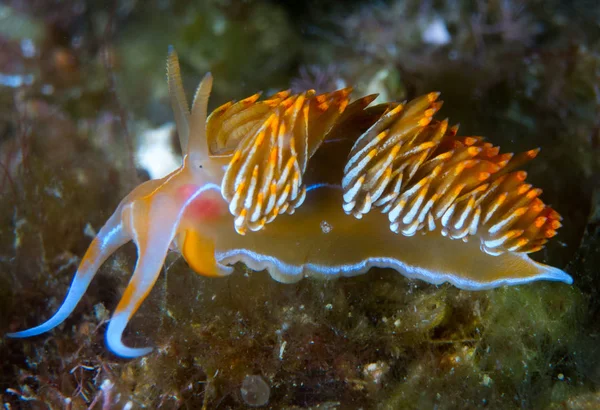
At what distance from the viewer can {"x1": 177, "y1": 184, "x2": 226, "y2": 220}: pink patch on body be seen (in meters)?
2.77

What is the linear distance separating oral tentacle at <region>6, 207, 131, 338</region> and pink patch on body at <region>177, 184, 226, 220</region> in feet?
1.29

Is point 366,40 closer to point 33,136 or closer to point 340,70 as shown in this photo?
point 340,70

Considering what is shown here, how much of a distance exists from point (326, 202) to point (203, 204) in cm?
78

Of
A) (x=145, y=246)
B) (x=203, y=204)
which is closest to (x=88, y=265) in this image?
(x=145, y=246)

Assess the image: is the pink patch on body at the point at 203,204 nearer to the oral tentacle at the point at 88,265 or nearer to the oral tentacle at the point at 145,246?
the oral tentacle at the point at 145,246

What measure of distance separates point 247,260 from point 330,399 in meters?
1.00

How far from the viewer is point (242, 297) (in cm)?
305

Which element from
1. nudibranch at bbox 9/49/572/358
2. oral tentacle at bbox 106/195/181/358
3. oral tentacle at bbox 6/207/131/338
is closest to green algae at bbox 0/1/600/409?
nudibranch at bbox 9/49/572/358

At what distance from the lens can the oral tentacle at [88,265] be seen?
→ 267cm

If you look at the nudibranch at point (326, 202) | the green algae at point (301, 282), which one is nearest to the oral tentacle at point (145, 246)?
the nudibranch at point (326, 202)

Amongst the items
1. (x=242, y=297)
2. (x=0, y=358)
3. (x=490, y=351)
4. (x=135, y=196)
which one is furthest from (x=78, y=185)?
(x=490, y=351)

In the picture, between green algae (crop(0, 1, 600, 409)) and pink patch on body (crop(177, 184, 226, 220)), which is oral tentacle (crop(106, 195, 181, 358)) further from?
green algae (crop(0, 1, 600, 409))

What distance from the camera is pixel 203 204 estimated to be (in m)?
2.82

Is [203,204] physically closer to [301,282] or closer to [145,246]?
[145,246]
